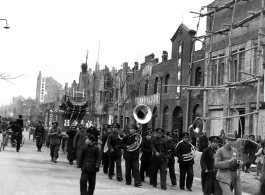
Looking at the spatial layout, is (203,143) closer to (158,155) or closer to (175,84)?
(158,155)

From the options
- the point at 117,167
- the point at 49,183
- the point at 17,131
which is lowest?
the point at 49,183

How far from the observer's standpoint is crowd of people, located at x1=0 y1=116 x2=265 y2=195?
9.20 m

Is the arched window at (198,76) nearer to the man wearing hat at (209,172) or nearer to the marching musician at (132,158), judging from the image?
the marching musician at (132,158)

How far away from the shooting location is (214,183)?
10445mm

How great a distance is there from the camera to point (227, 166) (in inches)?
351

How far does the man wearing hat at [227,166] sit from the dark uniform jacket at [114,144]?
5704mm

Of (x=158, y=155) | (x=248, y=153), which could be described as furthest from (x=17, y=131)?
(x=248, y=153)

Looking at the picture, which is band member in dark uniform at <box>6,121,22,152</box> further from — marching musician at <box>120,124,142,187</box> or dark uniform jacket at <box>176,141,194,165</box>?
dark uniform jacket at <box>176,141,194,165</box>

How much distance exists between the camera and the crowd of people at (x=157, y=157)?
9195 millimetres

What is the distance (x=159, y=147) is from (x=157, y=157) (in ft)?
1.06

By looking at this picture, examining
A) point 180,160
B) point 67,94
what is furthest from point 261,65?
point 67,94

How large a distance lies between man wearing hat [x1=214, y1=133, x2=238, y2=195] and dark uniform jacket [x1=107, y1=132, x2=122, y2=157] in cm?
570

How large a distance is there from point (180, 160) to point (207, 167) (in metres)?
2.34

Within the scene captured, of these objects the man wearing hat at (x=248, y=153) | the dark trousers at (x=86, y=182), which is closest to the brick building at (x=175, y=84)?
the man wearing hat at (x=248, y=153)
